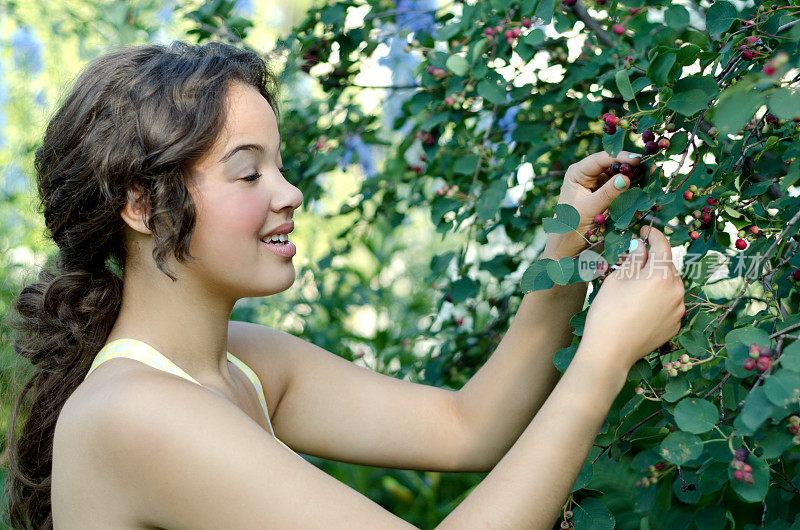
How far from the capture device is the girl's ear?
4.29ft

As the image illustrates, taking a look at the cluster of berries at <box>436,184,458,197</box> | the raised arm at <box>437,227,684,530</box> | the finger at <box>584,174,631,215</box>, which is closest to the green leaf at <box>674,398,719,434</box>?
the raised arm at <box>437,227,684,530</box>

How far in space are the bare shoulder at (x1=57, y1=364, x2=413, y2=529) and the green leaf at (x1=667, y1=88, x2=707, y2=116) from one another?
2.16 feet

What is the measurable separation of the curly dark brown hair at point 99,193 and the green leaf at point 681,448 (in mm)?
762

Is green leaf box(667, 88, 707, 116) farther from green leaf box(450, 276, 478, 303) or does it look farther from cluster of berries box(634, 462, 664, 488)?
green leaf box(450, 276, 478, 303)

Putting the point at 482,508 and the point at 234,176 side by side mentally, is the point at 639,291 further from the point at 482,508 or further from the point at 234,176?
the point at 234,176

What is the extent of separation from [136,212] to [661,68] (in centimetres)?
84

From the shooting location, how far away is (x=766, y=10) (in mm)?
1088

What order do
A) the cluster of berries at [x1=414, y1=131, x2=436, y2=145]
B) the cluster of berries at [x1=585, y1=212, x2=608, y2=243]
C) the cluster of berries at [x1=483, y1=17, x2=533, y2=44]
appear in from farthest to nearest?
the cluster of berries at [x1=414, y1=131, x2=436, y2=145], the cluster of berries at [x1=483, y1=17, x2=533, y2=44], the cluster of berries at [x1=585, y1=212, x2=608, y2=243]

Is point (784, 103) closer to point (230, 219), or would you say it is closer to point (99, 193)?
point (230, 219)

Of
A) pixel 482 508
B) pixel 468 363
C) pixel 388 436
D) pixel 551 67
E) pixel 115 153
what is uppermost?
pixel 115 153

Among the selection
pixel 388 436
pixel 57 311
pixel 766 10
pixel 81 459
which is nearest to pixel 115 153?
pixel 57 311

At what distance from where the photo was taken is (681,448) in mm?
944

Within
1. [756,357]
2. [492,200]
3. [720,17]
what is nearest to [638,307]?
[756,357]

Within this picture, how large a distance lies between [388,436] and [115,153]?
28.6 inches
